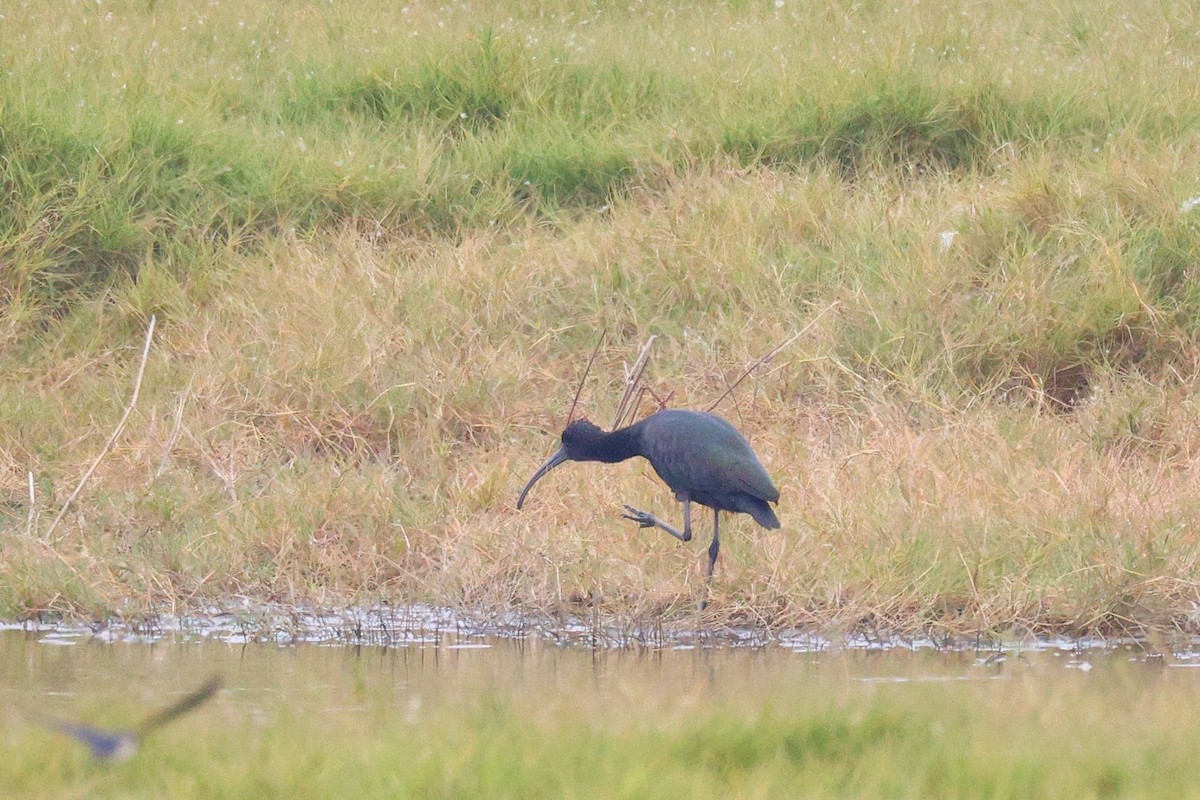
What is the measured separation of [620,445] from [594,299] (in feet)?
7.57

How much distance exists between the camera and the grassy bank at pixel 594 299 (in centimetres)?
622

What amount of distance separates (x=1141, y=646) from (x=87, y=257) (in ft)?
18.7

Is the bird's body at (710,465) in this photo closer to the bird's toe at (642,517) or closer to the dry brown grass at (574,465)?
the bird's toe at (642,517)

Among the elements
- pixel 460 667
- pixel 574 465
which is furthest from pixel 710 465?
pixel 574 465

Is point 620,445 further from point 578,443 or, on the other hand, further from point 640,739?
point 640,739

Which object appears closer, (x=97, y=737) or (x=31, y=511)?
(x=97, y=737)

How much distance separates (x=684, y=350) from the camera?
825 centimetres

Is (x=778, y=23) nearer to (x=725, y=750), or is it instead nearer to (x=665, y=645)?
Result: (x=665, y=645)

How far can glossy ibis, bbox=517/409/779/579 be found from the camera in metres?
5.86

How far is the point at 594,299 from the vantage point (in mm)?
8617

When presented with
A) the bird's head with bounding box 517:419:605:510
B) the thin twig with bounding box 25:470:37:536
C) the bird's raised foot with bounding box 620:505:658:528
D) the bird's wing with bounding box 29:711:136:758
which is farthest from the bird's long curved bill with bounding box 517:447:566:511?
the bird's wing with bounding box 29:711:136:758

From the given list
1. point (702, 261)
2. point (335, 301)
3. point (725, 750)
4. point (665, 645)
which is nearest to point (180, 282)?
point (335, 301)

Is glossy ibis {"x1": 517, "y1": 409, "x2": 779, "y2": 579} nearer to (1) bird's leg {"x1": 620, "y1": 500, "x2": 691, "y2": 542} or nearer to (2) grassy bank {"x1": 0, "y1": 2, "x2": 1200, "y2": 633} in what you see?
(1) bird's leg {"x1": 620, "y1": 500, "x2": 691, "y2": 542}

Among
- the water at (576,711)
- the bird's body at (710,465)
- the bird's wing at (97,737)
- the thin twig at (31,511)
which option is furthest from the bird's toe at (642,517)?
the bird's wing at (97,737)
